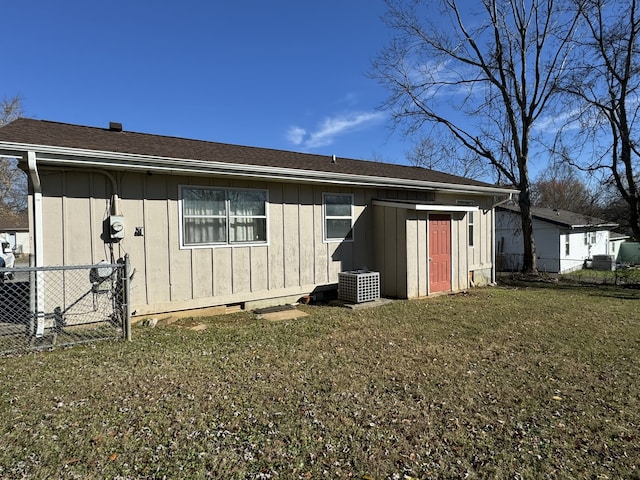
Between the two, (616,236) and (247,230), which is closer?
(247,230)

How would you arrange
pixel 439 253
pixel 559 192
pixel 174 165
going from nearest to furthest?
pixel 174 165 → pixel 439 253 → pixel 559 192

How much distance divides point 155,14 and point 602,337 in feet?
39.2

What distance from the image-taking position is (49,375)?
3.84m

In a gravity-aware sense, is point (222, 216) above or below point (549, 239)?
above

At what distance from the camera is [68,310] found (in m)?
5.54

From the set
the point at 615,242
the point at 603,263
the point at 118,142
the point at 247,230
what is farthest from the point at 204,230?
the point at 615,242

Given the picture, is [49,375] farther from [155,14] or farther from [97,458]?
[155,14]

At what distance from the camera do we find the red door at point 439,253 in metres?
8.95

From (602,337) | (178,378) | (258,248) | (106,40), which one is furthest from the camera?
(106,40)

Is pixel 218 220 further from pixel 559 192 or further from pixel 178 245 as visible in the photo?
pixel 559 192

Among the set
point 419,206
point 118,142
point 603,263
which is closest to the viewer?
point 118,142

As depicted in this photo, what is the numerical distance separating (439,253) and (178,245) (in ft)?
20.3

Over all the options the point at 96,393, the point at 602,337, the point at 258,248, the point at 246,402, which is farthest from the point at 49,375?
the point at 602,337

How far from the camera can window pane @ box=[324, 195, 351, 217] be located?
8.36 m
